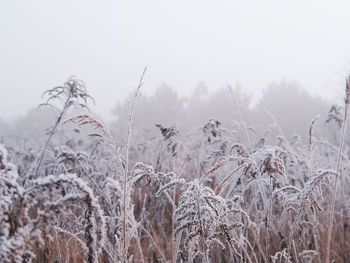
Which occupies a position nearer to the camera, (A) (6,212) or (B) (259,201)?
(A) (6,212)

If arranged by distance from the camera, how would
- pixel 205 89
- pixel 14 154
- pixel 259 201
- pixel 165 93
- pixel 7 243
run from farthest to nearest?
pixel 205 89 → pixel 165 93 → pixel 14 154 → pixel 259 201 → pixel 7 243

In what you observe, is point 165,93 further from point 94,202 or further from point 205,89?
point 94,202

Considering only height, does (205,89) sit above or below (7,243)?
above

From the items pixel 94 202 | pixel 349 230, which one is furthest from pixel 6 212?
pixel 349 230

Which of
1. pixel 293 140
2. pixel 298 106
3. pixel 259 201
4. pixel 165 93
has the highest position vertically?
pixel 165 93

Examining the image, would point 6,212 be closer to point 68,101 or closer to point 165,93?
point 68,101

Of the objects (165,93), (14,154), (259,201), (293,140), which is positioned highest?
(165,93)

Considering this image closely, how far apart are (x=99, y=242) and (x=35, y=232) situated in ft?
0.59

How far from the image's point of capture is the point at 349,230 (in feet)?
11.7

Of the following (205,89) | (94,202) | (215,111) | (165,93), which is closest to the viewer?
(94,202)

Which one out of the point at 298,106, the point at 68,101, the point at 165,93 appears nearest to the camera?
the point at 68,101

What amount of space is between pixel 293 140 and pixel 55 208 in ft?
11.3

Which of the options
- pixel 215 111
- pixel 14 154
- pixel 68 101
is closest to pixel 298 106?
pixel 215 111

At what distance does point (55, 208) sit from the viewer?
0.74 m
